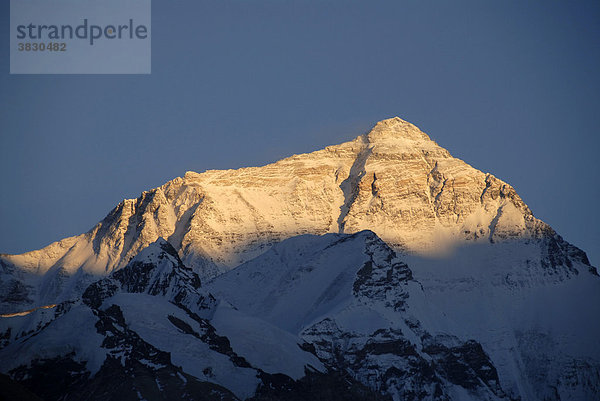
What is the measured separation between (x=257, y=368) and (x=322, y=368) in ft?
51.7

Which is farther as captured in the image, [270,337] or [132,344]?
[270,337]

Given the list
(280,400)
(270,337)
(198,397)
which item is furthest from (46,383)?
(270,337)

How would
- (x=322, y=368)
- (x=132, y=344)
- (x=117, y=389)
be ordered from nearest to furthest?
(x=117, y=389), (x=132, y=344), (x=322, y=368)

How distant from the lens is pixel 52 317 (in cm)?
19875

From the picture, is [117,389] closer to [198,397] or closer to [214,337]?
[198,397]

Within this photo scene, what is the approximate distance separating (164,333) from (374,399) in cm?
3603

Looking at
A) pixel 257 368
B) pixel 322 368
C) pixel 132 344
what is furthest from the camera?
pixel 322 368

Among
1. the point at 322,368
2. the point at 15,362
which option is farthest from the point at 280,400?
the point at 15,362

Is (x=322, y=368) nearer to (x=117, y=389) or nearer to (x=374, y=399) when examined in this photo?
(x=374, y=399)

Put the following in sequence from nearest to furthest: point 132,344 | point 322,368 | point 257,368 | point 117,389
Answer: point 117,389
point 132,344
point 257,368
point 322,368

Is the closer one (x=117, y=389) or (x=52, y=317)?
(x=117, y=389)

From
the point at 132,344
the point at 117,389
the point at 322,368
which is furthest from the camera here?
the point at 322,368

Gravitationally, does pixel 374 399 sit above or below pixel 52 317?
below

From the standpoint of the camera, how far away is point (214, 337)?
190m
